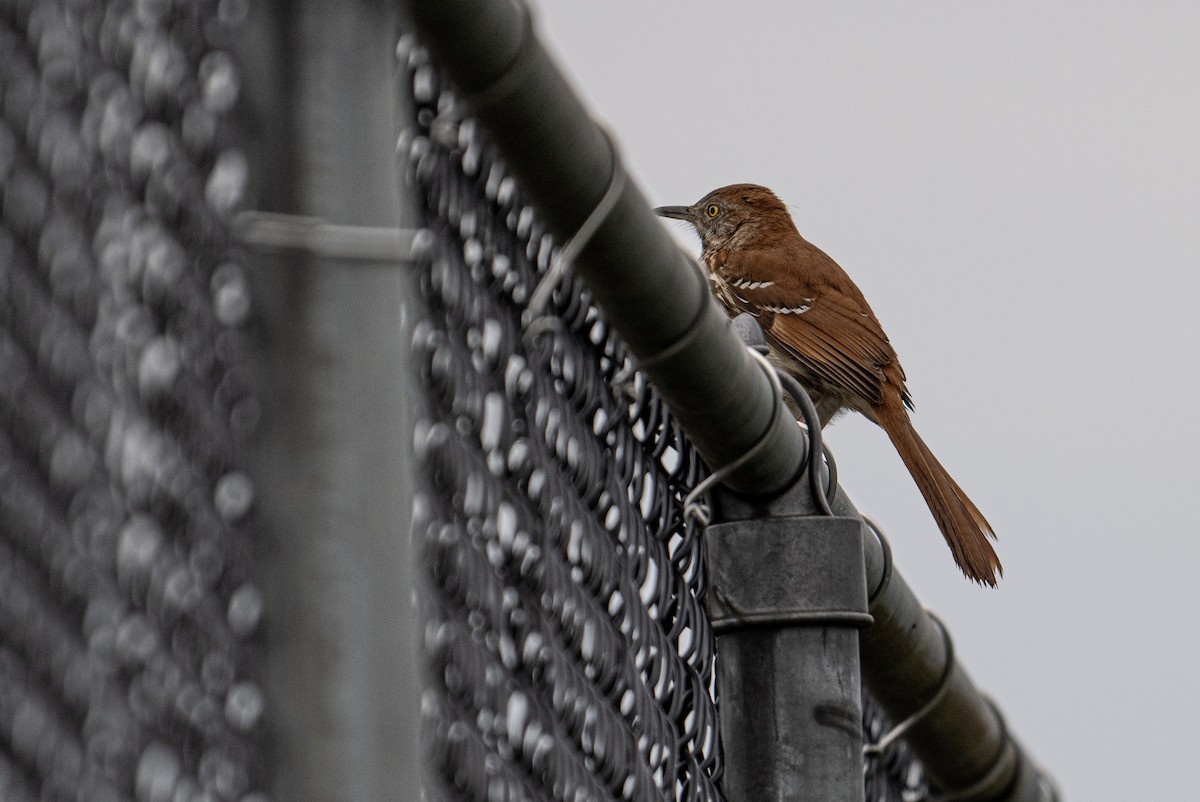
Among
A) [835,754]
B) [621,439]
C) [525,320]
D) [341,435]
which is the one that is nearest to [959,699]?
[835,754]

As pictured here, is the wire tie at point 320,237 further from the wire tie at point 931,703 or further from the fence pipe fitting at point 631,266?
the wire tie at point 931,703

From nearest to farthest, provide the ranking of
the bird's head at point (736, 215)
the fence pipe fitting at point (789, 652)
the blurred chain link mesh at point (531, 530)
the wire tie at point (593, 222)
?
the blurred chain link mesh at point (531, 530)
the wire tie at point (593, 222)
the fence pipe fitting at point (789, 652)
the bird's head at point (736, 215)

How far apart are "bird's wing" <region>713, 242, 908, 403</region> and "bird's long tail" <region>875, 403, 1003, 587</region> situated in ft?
0.51

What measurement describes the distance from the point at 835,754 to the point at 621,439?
0.50 meters

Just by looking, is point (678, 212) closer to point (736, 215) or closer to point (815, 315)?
point (736, 215)

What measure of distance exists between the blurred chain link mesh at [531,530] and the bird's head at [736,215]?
18.9 feet

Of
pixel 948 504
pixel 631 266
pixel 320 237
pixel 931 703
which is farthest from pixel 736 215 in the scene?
pixel 320 237

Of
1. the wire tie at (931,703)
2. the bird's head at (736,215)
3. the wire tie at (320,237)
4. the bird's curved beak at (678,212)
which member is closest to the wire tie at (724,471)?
the wire tie at (931,703)

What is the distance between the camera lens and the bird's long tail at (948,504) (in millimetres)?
5078

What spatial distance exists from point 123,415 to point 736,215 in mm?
7265

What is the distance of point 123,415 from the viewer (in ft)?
3.27

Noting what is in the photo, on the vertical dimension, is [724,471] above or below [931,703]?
above

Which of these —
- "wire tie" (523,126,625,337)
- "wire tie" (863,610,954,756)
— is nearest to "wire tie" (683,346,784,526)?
"wire tie" (523,126,625,337)

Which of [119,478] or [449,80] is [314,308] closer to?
[119,478]
